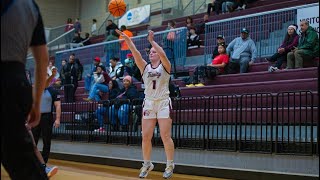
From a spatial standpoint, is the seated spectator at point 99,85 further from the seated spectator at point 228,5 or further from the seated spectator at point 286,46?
the seated spectator at point 286,46

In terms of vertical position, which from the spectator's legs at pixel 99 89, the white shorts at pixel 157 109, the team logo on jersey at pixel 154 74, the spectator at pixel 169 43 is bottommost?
the white shorts at pixel 157 109

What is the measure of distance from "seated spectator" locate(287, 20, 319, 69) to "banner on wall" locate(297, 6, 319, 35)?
0.66m

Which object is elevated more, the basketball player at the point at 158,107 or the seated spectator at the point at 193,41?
the seated spectator at the point at 193,41

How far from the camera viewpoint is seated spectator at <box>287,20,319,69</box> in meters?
11.2

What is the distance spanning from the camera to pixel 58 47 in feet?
89.5

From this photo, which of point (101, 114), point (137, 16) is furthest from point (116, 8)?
point (137, 16)

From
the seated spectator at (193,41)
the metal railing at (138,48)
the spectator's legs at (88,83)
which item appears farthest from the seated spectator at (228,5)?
the spectator's legs at (88,83)

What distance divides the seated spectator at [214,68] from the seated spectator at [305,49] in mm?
1978

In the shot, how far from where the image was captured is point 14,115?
3006mm

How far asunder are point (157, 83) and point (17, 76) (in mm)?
5224

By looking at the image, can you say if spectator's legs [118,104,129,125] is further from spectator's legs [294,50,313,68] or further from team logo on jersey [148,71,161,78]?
spectator's legs [294,50,313,68]

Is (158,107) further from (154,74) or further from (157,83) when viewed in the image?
(154,74)

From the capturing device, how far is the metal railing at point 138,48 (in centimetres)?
1575

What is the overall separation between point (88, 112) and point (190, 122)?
3986 mm
